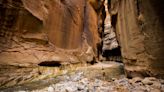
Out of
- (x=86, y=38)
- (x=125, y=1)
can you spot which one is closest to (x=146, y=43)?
(x=125, y=1)

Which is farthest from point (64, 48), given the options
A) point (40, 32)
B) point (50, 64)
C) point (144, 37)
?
point (144, 37)

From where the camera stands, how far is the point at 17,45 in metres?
6.45

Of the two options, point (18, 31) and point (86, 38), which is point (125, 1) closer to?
point (18, 31)

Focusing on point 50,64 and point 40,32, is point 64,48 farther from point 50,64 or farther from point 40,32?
point 40,32

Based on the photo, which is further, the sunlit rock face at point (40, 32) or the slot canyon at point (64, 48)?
the sunlit rock face at point (40, 32)

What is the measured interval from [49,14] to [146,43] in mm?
5919

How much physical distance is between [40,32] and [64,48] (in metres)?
2.38

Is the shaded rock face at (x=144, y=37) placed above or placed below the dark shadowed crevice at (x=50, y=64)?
above

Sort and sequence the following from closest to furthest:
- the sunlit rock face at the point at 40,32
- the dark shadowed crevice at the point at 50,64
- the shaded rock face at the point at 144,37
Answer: the shaded rock face at the point at 144,37, the sunlit rock face at the point at 40,32, the dark shadowed crevice at the point at 50,64

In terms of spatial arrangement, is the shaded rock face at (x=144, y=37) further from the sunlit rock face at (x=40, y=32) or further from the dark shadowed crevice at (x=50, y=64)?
the sunlit rock face at (x=40, y=32)

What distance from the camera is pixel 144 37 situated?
4.90 metres

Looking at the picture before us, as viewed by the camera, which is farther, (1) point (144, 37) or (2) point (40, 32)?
(2) point (40, 32)

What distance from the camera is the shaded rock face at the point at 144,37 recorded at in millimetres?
4355

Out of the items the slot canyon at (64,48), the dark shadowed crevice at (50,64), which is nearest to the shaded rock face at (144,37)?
the slot canyon at (64,48)
